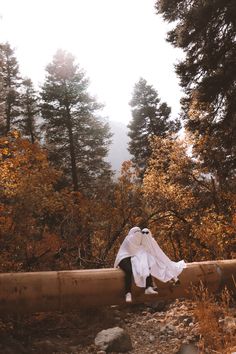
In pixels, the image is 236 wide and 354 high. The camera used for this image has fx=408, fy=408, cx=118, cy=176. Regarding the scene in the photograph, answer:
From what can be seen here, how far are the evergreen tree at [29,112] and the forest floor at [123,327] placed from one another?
2149 centimetres

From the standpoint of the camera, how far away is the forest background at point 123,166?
46.2 ft

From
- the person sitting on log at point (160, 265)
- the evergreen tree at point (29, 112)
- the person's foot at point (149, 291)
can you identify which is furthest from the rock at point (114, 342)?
the evergreen tree at point (29, 112)

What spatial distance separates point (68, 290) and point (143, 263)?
1747 millimetres

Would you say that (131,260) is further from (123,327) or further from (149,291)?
(123,327)

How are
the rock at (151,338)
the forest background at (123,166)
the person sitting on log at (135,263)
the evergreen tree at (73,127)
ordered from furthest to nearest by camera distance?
the evergreen tree at (73,127) < the forest background at (123,166) < the rock at (151,338) < the person sitting on log at (135,263)

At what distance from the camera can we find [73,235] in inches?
669

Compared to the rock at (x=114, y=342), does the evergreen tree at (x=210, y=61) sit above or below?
above

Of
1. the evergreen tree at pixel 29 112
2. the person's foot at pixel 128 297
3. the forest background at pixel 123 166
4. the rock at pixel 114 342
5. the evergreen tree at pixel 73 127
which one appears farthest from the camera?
the evergreen tree at pixel 29 112

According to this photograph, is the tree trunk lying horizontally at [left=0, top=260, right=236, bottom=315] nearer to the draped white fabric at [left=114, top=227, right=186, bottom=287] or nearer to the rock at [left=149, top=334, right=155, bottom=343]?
the draped white fabric at [left=114, top=227, right=186, bottom=287]

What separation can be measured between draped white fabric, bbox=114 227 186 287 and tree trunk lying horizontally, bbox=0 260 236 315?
23 centimetres

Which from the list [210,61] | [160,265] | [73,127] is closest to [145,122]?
[73,127]

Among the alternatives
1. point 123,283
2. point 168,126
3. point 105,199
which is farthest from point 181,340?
point 168,126

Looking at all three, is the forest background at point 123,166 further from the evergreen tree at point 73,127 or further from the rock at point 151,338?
the rock at point 151,338

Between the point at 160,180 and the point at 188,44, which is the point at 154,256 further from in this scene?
the point at 160,180
